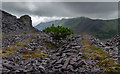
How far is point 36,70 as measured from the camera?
1542cm

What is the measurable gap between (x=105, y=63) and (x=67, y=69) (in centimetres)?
778

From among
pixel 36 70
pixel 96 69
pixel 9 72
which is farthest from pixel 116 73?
pixel 9 72

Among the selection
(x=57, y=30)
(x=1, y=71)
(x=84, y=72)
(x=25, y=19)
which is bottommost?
(x=84, y=72)

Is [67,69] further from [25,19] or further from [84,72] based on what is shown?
[25,19]

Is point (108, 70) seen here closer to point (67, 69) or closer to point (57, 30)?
point (67, 69)

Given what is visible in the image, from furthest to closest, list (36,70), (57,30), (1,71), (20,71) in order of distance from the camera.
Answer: (57,30) < (36,70) < (20,71) < (1,71)

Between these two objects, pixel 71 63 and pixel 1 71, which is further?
pixel 71 63

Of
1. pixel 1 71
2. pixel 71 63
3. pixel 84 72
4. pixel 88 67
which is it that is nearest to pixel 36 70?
pixel 1 71

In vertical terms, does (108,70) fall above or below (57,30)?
below

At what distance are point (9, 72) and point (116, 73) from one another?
16323 millimetres

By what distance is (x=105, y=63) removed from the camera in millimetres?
17625

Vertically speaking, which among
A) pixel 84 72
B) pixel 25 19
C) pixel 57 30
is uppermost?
pixel 25 19

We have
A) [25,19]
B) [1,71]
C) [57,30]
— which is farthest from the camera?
[25,19]

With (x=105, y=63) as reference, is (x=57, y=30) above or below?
above
